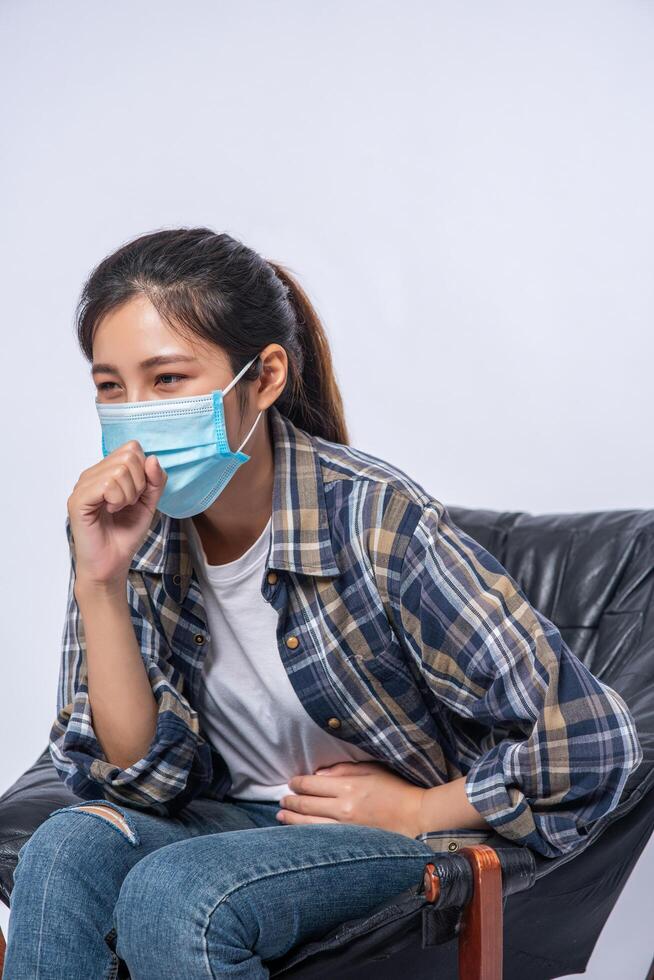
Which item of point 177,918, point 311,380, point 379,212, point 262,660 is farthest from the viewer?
point 379,212

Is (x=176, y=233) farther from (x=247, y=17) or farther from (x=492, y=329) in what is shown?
(x=247, y=17)

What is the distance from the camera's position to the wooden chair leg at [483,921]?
4.38ft

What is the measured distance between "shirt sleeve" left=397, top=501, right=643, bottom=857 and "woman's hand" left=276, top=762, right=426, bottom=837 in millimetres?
139

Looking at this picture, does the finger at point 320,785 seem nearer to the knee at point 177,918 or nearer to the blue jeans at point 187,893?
the blue jeans at point 187,893

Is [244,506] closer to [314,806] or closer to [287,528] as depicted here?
[287,528]

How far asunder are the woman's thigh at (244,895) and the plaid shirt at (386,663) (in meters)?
0.17

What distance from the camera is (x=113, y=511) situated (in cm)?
159

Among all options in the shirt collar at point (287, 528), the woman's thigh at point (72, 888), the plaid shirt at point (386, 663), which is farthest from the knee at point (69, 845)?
the shirt collar at point (287, 528)

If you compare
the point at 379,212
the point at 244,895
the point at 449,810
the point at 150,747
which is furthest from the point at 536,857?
the point at 379,212

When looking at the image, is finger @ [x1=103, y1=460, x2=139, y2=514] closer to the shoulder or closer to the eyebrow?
the eyebrow

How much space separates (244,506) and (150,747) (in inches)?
14.5

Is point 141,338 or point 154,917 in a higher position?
point 141,338

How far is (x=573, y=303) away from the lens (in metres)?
2.69

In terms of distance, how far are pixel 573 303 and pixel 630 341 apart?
153 mm
